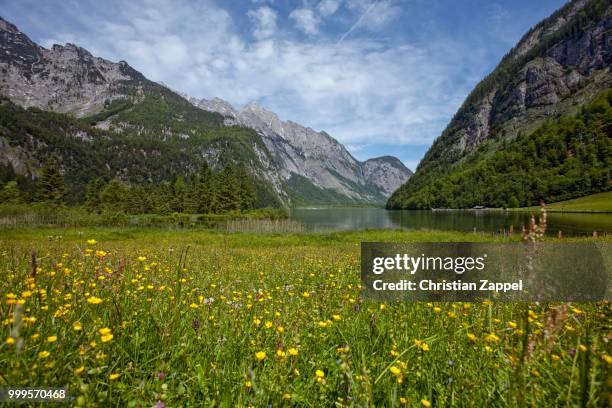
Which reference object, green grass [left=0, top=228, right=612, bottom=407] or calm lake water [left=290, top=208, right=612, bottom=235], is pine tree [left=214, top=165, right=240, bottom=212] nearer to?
calm lake water [left=290, top=208, right=612, bottom=235]

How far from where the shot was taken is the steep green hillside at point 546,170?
111875 mm

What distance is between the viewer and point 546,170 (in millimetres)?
127438

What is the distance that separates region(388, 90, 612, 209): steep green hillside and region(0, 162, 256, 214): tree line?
106 m

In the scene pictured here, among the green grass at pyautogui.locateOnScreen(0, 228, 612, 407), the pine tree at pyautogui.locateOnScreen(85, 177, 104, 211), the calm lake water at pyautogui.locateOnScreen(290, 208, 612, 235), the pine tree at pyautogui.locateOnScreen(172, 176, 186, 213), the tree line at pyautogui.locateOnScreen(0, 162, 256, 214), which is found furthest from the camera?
the pine tree at pyautogui.locateOnScreen(172, 176, 186, 213)

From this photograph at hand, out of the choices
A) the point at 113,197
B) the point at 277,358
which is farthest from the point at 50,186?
the point at 277,358

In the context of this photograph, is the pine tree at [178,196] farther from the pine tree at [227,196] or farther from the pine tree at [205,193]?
the pine tree at [227,196]

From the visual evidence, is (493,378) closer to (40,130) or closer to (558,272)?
(558,272)

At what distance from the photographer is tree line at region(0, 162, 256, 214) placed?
292ft

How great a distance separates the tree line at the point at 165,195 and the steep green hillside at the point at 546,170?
106249 millimetres

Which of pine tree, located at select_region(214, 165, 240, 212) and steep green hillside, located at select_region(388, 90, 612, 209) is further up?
steep green hillside, located at select_region(388, 90, 612, 209)

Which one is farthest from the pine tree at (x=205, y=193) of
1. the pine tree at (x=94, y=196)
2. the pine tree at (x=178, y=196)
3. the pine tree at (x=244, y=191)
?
the pine tree at (x=94, y=196)

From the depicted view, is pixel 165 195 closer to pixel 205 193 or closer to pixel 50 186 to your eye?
pixel 205 193

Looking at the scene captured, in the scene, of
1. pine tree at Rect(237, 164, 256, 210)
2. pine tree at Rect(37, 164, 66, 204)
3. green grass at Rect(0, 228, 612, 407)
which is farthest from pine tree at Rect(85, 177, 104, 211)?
green grass at Rect(0, 228, 612, 407)

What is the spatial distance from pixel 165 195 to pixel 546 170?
496 feet
